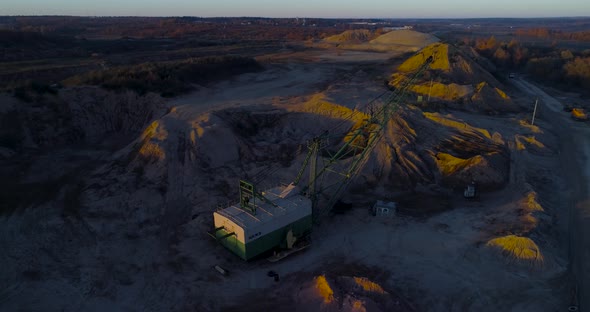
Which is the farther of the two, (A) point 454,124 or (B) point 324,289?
(A) point 454,124

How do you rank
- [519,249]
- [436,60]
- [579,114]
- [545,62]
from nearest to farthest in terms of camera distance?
1. [519,249]
2. [579,114]
3. [436,60]
4. [545,62]

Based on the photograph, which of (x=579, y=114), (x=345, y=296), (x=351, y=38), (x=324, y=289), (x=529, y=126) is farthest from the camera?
(x=351, y=38)

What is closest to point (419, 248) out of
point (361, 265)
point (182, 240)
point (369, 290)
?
point (361, 265)

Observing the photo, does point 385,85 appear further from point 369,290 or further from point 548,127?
point 369,290

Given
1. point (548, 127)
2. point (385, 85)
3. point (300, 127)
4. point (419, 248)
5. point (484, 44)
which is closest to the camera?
point (419, 248)

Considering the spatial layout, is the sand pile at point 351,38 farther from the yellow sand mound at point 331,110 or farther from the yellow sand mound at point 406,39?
the yellow sand mound at point 331,110

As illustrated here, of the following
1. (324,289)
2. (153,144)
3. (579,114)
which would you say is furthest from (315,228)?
(579,114)

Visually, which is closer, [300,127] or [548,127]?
[300,127]

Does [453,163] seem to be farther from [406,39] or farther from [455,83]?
[406,39]
